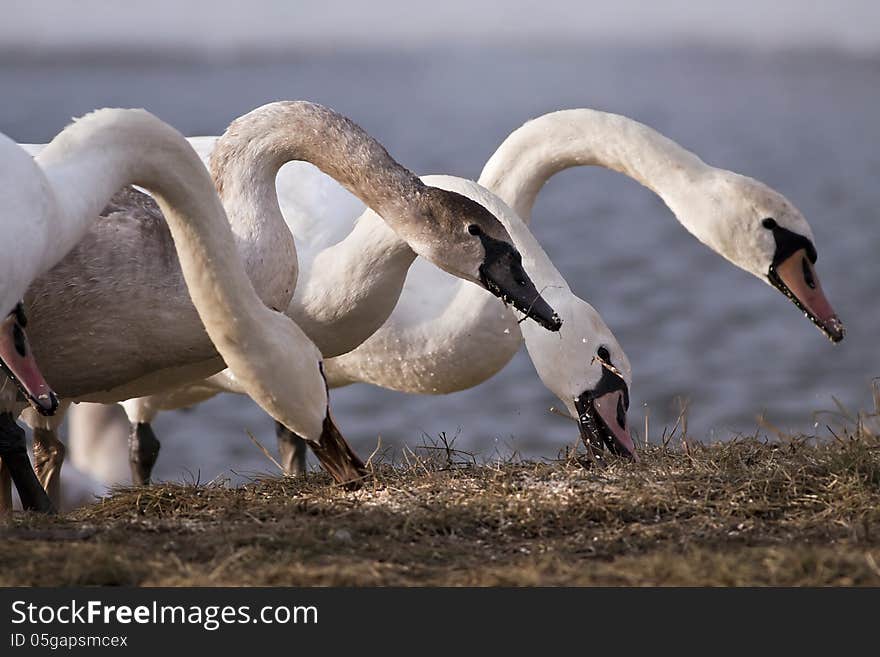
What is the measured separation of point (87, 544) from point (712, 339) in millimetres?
17013

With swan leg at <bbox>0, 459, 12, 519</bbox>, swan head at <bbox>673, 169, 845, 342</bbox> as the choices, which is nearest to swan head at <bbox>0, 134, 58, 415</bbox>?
swan leg at <bbox>0, 459, 12, 519</bbox>

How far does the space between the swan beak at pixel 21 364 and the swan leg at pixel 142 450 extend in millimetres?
3571

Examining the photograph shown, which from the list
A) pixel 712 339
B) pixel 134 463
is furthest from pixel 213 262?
pixel 712 339

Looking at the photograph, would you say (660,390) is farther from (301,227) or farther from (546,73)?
(546,73)

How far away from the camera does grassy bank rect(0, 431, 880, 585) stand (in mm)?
5191

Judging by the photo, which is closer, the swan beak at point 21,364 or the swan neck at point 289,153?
the swan beak at point 21,364

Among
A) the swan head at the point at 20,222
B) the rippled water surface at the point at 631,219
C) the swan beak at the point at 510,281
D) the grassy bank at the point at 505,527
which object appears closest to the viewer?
the grassy bank at the point at 505,527

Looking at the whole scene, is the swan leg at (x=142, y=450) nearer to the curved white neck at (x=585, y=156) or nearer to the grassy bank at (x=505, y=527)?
the curved white neck at (x=585, y=156)

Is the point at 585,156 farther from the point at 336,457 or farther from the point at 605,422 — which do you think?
the point at 336,457

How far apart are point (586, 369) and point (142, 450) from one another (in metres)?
3.06

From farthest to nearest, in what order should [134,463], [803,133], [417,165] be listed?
[803,133]
[417,165]
[134,463]

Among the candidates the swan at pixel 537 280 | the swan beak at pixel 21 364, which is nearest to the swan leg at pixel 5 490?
the swan at pixel 537 280

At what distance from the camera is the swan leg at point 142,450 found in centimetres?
988
